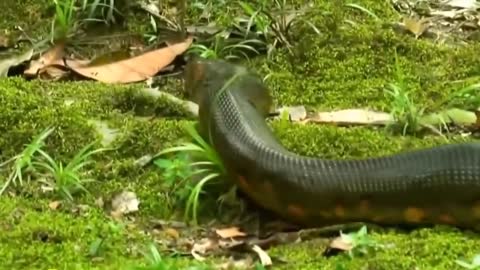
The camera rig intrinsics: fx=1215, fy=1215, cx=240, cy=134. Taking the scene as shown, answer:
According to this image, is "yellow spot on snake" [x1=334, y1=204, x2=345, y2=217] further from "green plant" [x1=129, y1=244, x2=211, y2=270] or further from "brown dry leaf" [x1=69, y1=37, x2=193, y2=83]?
"brown dry leaf" [x1=69, y1=37, x2=193, y2=83]

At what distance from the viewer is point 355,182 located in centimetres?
425

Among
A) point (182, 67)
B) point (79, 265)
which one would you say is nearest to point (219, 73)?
point (182, 67)

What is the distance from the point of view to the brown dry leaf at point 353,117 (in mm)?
5168

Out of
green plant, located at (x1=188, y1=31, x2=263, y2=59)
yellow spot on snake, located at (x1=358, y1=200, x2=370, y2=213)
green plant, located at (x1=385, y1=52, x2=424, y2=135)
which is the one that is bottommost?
yellow spot on snake, located at (x1=358, y1=200, x2=370, y2=213)

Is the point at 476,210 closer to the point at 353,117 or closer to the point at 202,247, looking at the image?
the point at 202,247

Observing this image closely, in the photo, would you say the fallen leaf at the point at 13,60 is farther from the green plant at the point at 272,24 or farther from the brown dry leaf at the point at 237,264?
the brown dry leaf at the point at 237,264

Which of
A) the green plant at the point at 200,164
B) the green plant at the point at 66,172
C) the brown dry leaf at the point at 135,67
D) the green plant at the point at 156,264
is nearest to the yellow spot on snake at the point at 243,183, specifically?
the green plant at the point at 200,164

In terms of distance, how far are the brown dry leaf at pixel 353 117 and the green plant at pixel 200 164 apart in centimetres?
65

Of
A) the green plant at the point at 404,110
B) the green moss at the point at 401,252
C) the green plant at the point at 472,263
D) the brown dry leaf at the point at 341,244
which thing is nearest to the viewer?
the green plant at the point at 472,263

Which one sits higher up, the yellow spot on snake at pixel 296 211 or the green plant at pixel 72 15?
the green plant at pixel 72 15

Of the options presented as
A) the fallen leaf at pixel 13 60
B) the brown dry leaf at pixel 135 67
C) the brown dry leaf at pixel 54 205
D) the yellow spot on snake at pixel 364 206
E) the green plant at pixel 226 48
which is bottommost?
the brown dry leaf at pixel 54 205

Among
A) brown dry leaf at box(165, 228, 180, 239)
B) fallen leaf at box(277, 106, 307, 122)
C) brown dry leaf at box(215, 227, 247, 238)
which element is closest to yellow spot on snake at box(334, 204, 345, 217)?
brown dry leaf at box(215, 227, 247, 238)

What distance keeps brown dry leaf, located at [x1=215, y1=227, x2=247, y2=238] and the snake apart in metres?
0.18

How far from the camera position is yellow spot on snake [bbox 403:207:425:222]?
417cm
